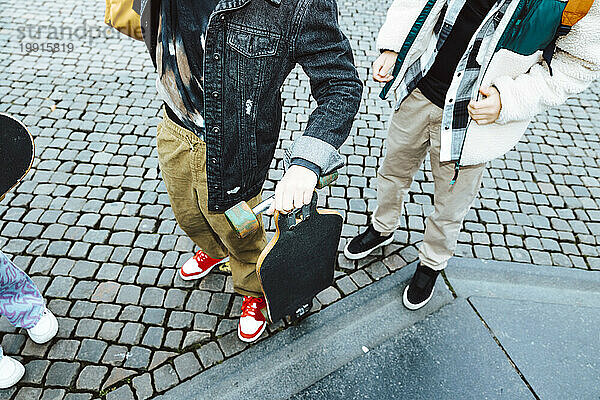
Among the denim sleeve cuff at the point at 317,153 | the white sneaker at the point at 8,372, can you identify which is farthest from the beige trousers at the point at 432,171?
the white sneaker at the point at 8,372

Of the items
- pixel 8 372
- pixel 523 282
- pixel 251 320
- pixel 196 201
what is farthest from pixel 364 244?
pixel 8 372

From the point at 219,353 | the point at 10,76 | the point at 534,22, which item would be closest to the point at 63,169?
the point at 10,76

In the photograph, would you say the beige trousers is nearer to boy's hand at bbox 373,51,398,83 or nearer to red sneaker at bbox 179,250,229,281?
boy's hand at bbox 373,51,398,83

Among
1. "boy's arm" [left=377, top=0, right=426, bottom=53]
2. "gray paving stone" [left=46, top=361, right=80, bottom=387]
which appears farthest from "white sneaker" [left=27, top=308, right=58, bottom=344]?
"boy's arm" [left=377, top=0, right=426, bottom=53]

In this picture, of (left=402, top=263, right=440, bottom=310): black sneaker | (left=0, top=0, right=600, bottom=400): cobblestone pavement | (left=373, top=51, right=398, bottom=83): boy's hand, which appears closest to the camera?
(left=373, top=51, right=398, bottom=83): boy's hand

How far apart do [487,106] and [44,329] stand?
113 inches

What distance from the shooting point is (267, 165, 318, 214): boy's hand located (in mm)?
1540

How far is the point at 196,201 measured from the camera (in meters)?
2.35

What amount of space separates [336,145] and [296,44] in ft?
1.36

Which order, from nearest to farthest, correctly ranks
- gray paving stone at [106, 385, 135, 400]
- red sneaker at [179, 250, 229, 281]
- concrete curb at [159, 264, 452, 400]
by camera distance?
gray paving stone at [106, 385, 135, 400] < concrete curb at [159, 264, 452, 400] < red sneaker at [179, 250, 229, 281]

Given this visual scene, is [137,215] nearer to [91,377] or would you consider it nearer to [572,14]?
[91,377]

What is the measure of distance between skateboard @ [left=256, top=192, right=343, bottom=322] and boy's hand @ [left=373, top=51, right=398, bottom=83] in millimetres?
927

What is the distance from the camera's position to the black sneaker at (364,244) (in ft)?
10.9

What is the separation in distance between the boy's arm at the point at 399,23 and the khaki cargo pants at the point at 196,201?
1.12 meters
